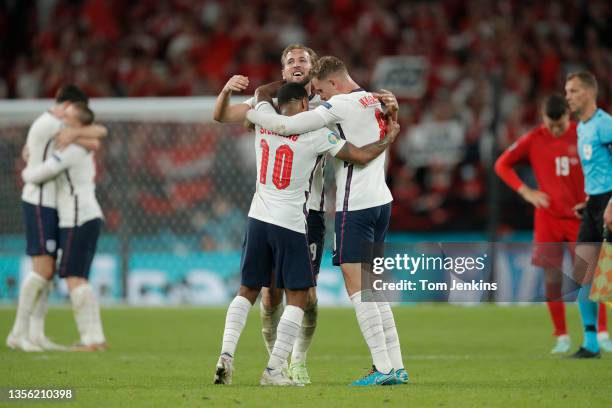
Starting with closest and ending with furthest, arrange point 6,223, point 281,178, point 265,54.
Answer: point 281,178, point 6,223, point 265,54

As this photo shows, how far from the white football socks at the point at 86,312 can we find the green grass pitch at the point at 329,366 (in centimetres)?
31

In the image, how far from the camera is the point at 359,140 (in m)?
7.62

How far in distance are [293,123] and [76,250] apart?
4.04 meters

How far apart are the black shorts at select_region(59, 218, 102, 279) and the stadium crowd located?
677 centimetres

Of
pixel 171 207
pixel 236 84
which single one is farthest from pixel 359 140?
→ pixel 171 207

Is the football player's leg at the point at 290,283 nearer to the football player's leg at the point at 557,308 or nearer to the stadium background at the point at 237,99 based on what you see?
the football player's leg at the point at 557,308

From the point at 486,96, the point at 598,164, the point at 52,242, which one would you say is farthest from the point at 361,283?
the point at 486,96

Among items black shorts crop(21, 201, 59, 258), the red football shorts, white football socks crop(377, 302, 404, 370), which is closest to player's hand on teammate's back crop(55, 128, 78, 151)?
black shorts crop(21, 201, 59, 258)

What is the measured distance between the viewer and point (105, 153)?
15.8m

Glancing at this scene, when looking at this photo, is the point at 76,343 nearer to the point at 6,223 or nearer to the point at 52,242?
the point at 52,242

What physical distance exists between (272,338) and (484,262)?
1621mm

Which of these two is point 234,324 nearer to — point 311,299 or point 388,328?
→ point 311,299

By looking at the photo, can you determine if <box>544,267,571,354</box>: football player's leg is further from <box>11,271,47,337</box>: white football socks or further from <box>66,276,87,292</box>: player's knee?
<box>11,271,47,337</box>: white football socks

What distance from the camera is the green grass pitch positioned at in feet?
22.5
